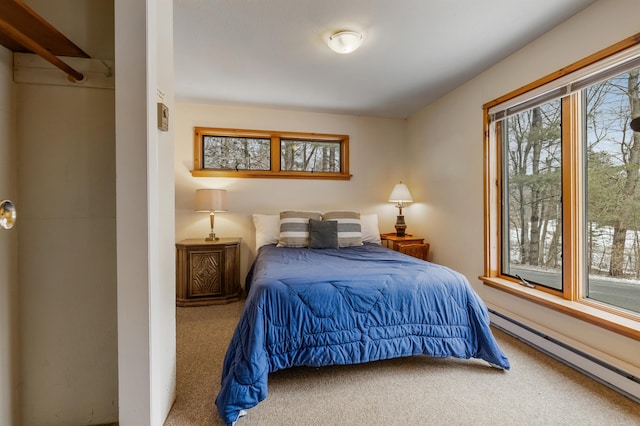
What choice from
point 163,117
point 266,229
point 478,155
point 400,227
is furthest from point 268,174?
point 478,155

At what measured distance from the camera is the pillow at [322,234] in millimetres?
3018

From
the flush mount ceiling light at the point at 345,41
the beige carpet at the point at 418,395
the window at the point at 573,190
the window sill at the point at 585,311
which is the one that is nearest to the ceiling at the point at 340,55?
the flush mount ceiling light at the point at 345,41

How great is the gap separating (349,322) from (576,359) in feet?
5.10

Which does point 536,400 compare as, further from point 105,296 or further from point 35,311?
point 35,311

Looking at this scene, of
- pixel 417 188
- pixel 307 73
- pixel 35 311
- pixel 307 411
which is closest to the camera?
pixel 35 311

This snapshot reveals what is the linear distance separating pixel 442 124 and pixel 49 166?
11.4 feet

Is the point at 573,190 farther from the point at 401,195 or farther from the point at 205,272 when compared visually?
the point at 205,272

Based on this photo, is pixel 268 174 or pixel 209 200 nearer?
pixel 209 200

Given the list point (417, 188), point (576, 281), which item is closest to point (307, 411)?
point (576, 281)

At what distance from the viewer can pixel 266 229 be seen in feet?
10.7

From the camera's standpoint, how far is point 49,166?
1.18 meters

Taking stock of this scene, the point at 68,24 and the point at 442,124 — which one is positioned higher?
the point at 442,124

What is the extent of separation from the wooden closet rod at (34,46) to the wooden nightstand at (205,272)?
2063 mm

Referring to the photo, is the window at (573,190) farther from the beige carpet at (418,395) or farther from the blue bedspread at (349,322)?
the blue bedspread at (349,322)
